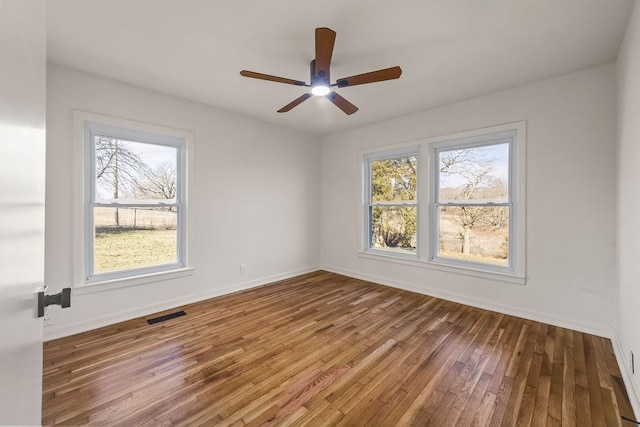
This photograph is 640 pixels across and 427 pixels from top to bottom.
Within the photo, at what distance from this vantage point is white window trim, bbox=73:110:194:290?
2.72 meters

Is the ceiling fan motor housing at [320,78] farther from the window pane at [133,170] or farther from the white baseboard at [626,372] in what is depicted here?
the white baseboard at [626,372]

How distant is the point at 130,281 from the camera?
3037 millimetres

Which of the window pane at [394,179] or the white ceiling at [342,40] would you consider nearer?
the white ceiling at [342,40]

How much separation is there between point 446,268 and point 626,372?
6.00 ft

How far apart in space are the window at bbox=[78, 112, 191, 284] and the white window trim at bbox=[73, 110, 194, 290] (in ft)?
0.03

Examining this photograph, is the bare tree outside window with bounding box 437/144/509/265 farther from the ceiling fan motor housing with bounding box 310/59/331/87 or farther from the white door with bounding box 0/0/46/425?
the white door with bounding box 0/0/46/425

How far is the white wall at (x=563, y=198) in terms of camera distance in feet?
8.66

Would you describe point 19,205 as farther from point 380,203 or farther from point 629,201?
point 380,203

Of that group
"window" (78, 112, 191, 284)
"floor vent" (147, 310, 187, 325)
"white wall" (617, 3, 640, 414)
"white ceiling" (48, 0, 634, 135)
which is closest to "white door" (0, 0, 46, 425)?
"white ceiling" (48, 0, 634, 135)

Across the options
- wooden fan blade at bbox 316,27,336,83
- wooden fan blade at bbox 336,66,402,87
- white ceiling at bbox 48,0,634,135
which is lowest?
wooden fan blade at bbox 336,66,402,87

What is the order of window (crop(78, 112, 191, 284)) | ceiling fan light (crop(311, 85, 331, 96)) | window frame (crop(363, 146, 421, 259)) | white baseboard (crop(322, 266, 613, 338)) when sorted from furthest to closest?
window frame (crop(363, 146, 421, 259)) < window (crop(78, 112, 191, 284)) < white baseboard (crop(322, 266, 613, 338)) < ceiling fan light (crop(311, 85, 331, 96))

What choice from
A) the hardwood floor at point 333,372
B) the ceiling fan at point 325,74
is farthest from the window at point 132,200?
the ceiling fan at point 325,74

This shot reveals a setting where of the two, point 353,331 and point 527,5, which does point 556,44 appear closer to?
point 527,5

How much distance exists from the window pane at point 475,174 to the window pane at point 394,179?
0.42 m
